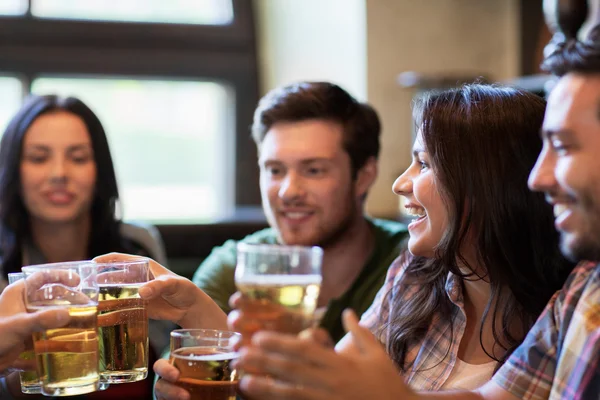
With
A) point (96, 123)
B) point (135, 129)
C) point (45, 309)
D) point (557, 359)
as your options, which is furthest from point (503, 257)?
point (135, 129)

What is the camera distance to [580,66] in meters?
1.12

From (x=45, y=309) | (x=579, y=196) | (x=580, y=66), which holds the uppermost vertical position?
(x=580, y=66)

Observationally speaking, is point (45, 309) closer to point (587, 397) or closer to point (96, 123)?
point (587, 397)

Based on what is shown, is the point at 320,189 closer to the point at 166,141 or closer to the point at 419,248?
the point at 419,248

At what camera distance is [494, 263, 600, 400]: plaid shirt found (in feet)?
3.57

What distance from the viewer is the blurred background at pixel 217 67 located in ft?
12.8

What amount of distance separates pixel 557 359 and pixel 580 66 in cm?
44

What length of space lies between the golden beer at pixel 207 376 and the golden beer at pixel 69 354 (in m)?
0.14

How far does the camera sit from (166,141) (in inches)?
183

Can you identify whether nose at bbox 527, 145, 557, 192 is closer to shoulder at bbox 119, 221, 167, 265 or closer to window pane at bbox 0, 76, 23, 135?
shoulder at bbox 119, 221, 167, 265

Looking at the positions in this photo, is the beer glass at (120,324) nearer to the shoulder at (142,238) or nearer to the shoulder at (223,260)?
the shoulder at (223,260)

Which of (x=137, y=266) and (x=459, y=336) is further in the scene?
(x=459, y=336)

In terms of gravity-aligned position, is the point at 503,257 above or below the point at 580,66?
below

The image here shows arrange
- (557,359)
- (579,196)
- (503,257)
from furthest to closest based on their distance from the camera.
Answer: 1. (503,257)
2. (557,359)
3. (579,196)
